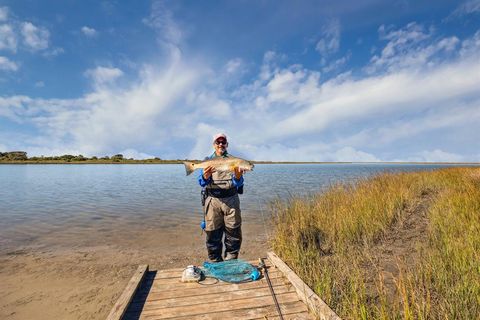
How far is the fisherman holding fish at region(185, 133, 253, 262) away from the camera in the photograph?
5784mm

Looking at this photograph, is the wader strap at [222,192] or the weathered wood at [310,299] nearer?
the weathered wood at [310,299]

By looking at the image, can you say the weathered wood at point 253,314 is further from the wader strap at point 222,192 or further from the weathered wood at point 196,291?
the wader strap at point 222,192

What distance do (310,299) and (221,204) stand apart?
2.64 m

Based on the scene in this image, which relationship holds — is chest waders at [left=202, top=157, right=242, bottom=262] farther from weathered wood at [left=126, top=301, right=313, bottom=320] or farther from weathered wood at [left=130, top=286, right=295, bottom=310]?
weathered wood at [left=126, top=301, right=313, bottom=320]

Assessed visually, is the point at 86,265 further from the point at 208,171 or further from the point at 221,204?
the point at 208,171

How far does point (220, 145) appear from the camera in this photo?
6098mm

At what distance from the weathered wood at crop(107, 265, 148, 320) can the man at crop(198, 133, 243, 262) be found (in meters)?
1.62

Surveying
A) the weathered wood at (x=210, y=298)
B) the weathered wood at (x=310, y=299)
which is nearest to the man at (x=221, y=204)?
the weathered wood at (x=310, y=299)

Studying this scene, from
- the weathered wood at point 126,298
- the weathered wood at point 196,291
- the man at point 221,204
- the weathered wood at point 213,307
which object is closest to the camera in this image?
the weathered wood at point 126,298

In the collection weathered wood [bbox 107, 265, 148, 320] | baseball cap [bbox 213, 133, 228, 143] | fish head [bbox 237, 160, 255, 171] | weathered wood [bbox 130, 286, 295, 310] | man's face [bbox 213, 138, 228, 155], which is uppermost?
baseball cap [bbox 213, 133, 228, 143]

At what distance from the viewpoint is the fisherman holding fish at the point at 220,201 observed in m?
5.78

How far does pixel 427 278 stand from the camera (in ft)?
15.6

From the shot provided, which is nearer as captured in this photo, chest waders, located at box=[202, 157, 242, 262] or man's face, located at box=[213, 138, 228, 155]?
chest waders, located at box=[202, 157, 242, 262]

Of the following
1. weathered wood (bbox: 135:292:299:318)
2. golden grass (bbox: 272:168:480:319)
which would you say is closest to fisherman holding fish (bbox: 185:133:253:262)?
golden grass (bbox: 272:168:480:319)
